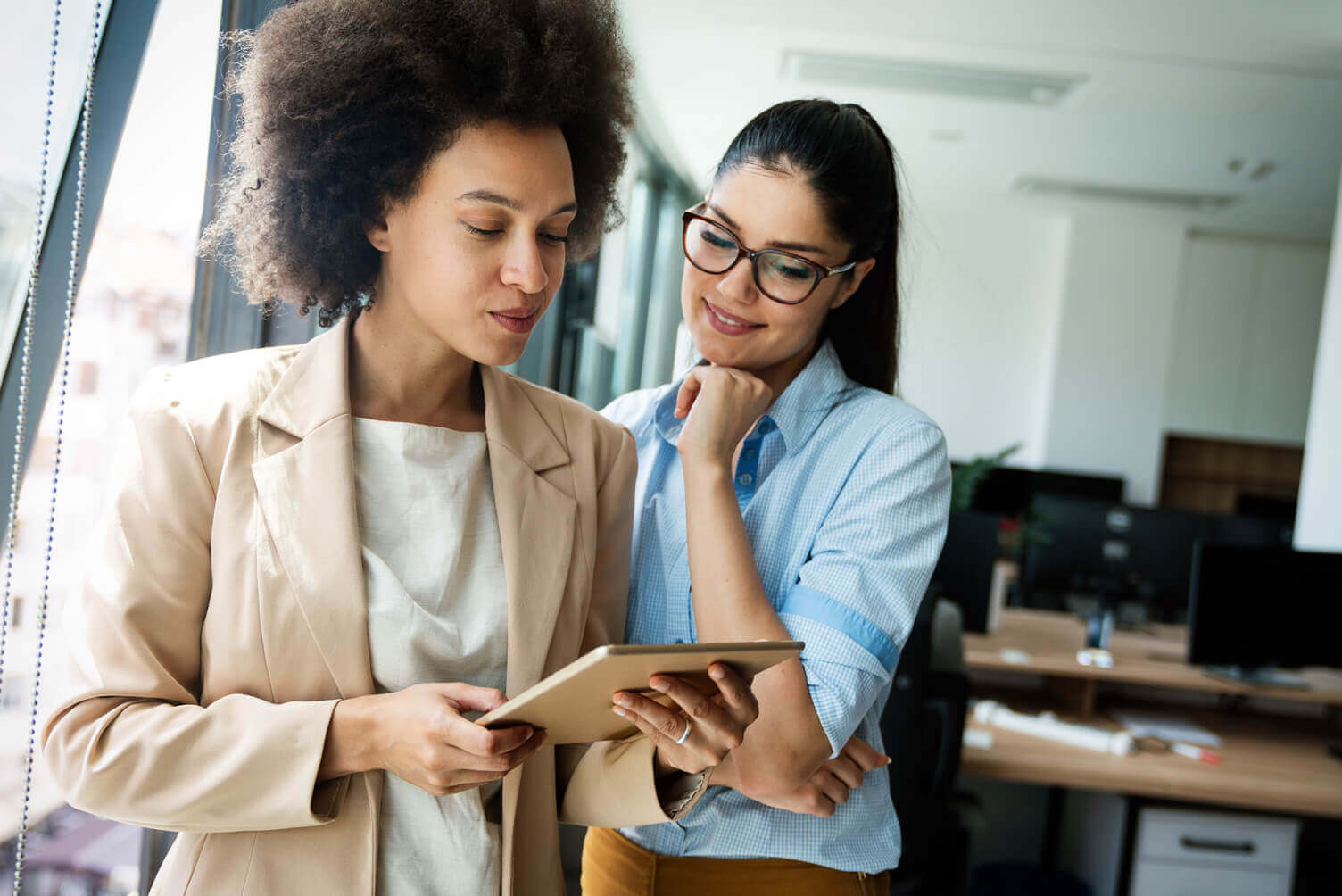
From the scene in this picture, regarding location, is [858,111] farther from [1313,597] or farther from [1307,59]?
[1307,59]

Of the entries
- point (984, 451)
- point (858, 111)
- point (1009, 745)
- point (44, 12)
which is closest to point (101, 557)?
point (44, 12)

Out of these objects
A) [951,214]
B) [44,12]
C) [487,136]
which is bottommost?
[487,136]

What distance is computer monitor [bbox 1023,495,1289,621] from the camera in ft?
16.5

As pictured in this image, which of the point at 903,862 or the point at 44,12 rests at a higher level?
the point at 44,12

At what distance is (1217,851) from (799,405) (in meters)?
2.38

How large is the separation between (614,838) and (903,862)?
4.62 feet

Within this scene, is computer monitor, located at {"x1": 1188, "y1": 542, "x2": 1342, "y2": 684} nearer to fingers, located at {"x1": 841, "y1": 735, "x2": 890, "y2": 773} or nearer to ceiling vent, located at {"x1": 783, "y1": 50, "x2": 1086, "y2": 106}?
fingers, located at {"x1": 841, "y1": 735, "x2": 890, "y2": 773}

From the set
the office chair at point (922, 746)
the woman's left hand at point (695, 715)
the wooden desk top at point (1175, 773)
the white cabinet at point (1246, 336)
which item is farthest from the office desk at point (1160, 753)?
the white cabinet at point (1246, 336)

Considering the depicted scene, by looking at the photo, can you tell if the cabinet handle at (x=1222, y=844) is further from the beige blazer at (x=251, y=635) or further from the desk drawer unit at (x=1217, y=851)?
the beige blazer at (x=251, y=635)

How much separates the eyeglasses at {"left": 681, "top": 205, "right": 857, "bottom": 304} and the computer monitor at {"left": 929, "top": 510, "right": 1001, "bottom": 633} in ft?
8.32

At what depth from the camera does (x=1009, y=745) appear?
2959 millimetres

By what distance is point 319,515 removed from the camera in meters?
0.99

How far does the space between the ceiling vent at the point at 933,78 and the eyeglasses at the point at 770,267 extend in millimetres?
4513

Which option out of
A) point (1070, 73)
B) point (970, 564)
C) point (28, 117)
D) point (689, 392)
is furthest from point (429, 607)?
point (1070, 73)
